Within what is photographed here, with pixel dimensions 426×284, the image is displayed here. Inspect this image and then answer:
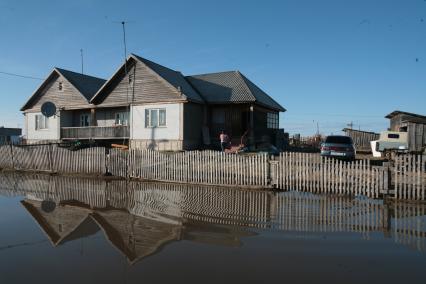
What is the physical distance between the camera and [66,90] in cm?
3017

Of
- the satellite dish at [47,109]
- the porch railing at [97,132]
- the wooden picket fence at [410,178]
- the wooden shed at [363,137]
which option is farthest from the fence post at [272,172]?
the wooden shed at [363,137]

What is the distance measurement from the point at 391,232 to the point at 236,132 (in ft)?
61.6

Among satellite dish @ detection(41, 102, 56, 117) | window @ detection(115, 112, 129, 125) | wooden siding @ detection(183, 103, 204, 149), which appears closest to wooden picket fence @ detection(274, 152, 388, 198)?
wooden siding @ detection(183, 103, 204, 149)

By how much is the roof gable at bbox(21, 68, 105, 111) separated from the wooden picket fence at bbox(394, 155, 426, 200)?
952 inches

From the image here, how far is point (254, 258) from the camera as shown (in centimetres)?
602

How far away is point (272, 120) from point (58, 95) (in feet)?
62.0

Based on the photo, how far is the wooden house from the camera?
24.4m

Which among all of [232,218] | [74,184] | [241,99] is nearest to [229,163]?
[232,218]

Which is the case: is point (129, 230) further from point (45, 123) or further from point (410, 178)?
point (45, 123)

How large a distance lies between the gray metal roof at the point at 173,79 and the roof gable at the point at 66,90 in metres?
6.62

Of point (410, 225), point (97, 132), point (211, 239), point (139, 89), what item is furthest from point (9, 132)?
point (410, 225)

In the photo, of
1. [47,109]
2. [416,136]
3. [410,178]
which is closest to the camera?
[410,178]

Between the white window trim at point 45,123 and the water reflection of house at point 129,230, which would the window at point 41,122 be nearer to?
the white window trim at point 45,123

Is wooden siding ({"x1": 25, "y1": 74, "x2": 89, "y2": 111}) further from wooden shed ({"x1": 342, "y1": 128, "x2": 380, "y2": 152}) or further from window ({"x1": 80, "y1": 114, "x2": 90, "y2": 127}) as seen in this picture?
wooden shed ({"x1": 342, "y1": 128, "x2": 380, "y2": 152})
